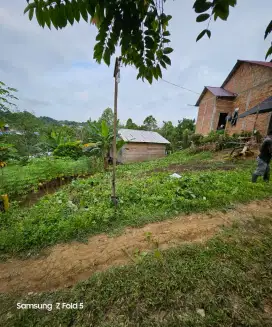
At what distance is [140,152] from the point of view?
18.2 m

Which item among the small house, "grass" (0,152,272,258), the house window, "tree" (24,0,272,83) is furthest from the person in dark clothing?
the small house

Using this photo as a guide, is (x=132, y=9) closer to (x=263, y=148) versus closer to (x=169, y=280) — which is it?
(x=169, y=280)

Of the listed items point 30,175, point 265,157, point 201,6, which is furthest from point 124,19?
point 30,175

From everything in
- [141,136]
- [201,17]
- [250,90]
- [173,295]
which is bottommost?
[173,295]

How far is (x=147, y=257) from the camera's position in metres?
2.43

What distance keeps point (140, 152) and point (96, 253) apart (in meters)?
15.8

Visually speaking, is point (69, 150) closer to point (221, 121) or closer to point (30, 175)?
point (30, 175)

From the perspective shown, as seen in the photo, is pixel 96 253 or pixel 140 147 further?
pixel 140 147

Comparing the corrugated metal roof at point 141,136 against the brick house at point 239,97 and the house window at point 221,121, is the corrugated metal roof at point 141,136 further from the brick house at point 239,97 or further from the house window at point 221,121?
the house window at point 221,121

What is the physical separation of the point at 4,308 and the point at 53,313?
64 centimetres

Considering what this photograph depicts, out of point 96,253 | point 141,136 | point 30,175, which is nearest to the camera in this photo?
point 96,253

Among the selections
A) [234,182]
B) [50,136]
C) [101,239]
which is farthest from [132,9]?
[50,136]

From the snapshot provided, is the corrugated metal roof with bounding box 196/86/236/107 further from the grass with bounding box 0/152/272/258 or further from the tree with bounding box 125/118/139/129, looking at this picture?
the tree with bounding box 125/118/139/129

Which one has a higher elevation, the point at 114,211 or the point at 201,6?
the point at 201,6
